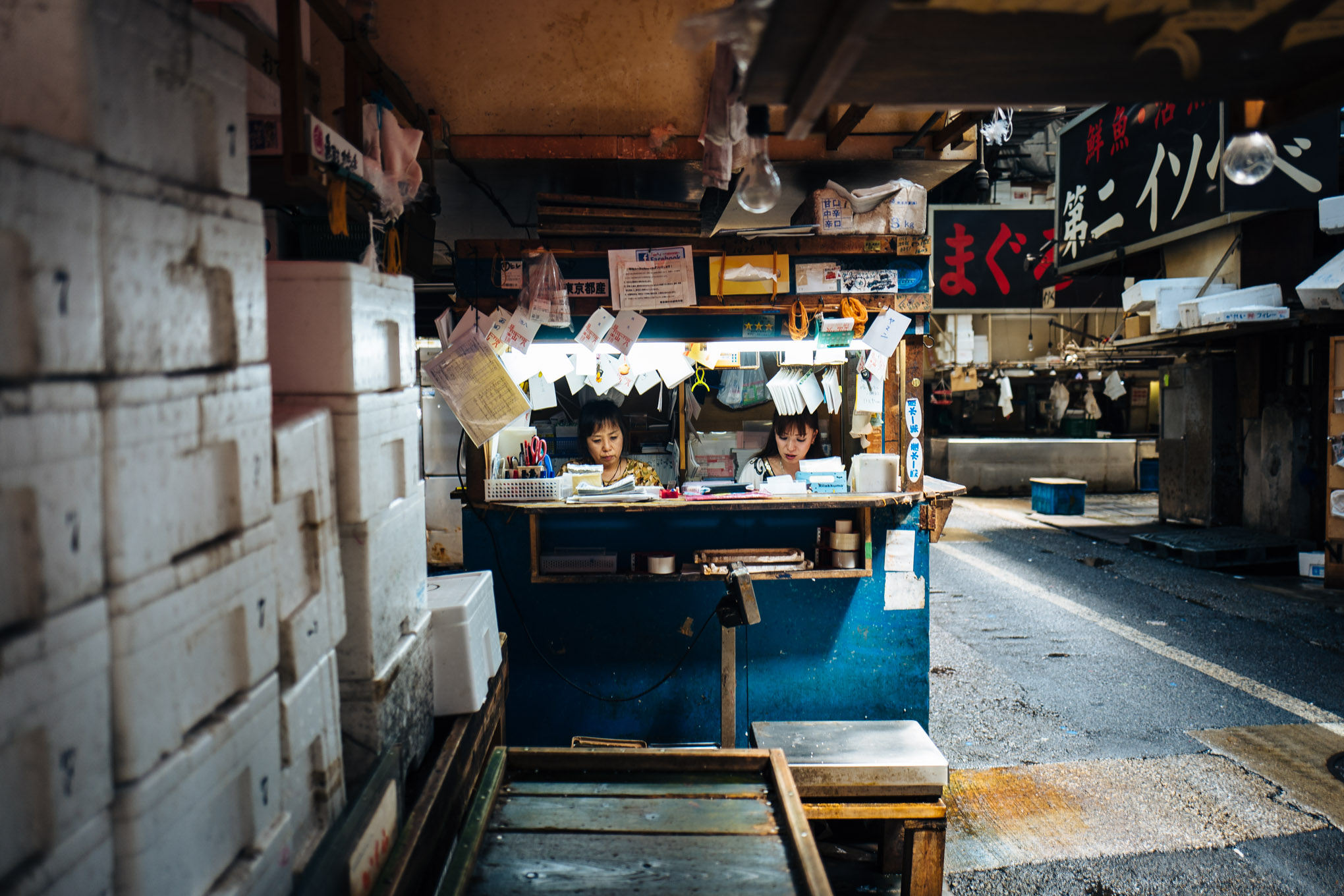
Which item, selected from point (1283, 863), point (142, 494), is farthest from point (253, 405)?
point (1283, 863)

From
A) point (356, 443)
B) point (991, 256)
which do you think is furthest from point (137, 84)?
point (991, 256)

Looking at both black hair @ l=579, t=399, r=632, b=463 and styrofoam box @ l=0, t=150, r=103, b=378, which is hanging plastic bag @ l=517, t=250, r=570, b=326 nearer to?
black hair @ l=579, t=399, r=632, b=463

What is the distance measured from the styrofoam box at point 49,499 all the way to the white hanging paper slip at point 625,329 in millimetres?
3295

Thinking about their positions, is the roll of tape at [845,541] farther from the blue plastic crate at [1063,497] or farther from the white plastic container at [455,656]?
the blue plastic crate at [1063,497]

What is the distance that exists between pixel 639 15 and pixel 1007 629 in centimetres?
638

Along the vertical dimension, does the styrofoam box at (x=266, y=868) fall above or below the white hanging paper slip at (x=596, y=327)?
below

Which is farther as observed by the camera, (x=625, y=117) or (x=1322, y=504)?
(x=1322, y=504)

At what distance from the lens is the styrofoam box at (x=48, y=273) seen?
91cm

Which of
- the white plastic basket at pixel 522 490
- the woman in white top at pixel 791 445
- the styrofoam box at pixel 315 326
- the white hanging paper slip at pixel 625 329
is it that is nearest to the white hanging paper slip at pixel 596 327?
the white hanging paper slip at pixel 625 329

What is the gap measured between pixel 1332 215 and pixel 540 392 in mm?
9088

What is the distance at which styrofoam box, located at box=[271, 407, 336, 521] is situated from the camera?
1.53 meters

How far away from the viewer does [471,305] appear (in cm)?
418

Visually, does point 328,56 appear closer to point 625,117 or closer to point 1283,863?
point 625,117

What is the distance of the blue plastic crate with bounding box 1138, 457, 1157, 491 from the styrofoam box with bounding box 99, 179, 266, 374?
19.1 m
